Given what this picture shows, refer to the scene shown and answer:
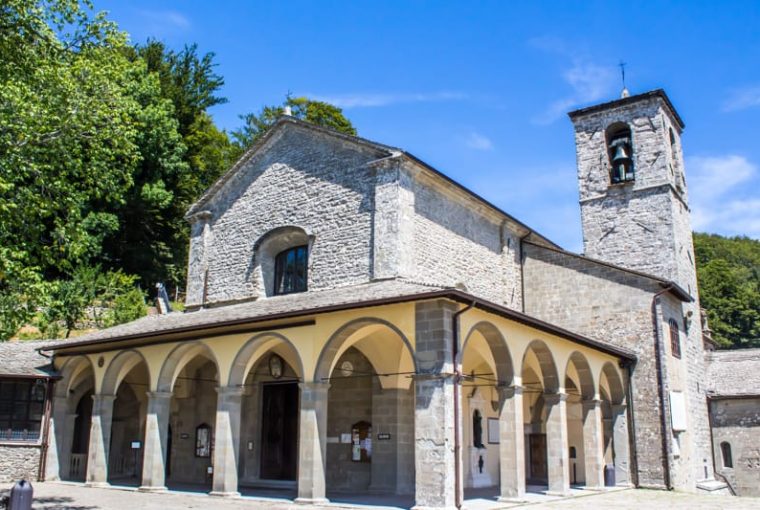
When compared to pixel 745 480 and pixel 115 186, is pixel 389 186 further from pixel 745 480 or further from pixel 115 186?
pixel 745 480

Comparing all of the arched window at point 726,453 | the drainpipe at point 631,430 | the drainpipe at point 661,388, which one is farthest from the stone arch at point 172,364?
the arched window at point 726,453

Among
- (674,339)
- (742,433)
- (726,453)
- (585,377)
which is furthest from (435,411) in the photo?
(726,453)

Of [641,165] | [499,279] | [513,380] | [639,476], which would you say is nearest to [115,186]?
[513,380]

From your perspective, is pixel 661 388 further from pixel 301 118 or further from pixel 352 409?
pixel 301 118

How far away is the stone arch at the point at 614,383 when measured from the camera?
57.3 feet

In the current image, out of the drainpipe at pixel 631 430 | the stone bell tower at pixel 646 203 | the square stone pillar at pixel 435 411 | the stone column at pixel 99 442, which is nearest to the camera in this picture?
the square stone pillar at pixel 435 411

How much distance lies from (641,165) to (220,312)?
14.2m

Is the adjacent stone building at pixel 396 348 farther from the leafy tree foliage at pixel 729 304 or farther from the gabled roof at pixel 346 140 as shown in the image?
the leafy tree foliage at pixel 729 304

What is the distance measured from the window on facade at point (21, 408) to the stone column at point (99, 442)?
224 centimetres

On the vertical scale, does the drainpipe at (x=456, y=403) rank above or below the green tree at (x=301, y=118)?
below

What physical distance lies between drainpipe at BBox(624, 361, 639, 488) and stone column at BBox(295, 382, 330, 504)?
911 cm

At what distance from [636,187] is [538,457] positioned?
9.14 m

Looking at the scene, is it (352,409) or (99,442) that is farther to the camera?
(99,442)

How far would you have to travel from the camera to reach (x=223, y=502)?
1228 centimetres
